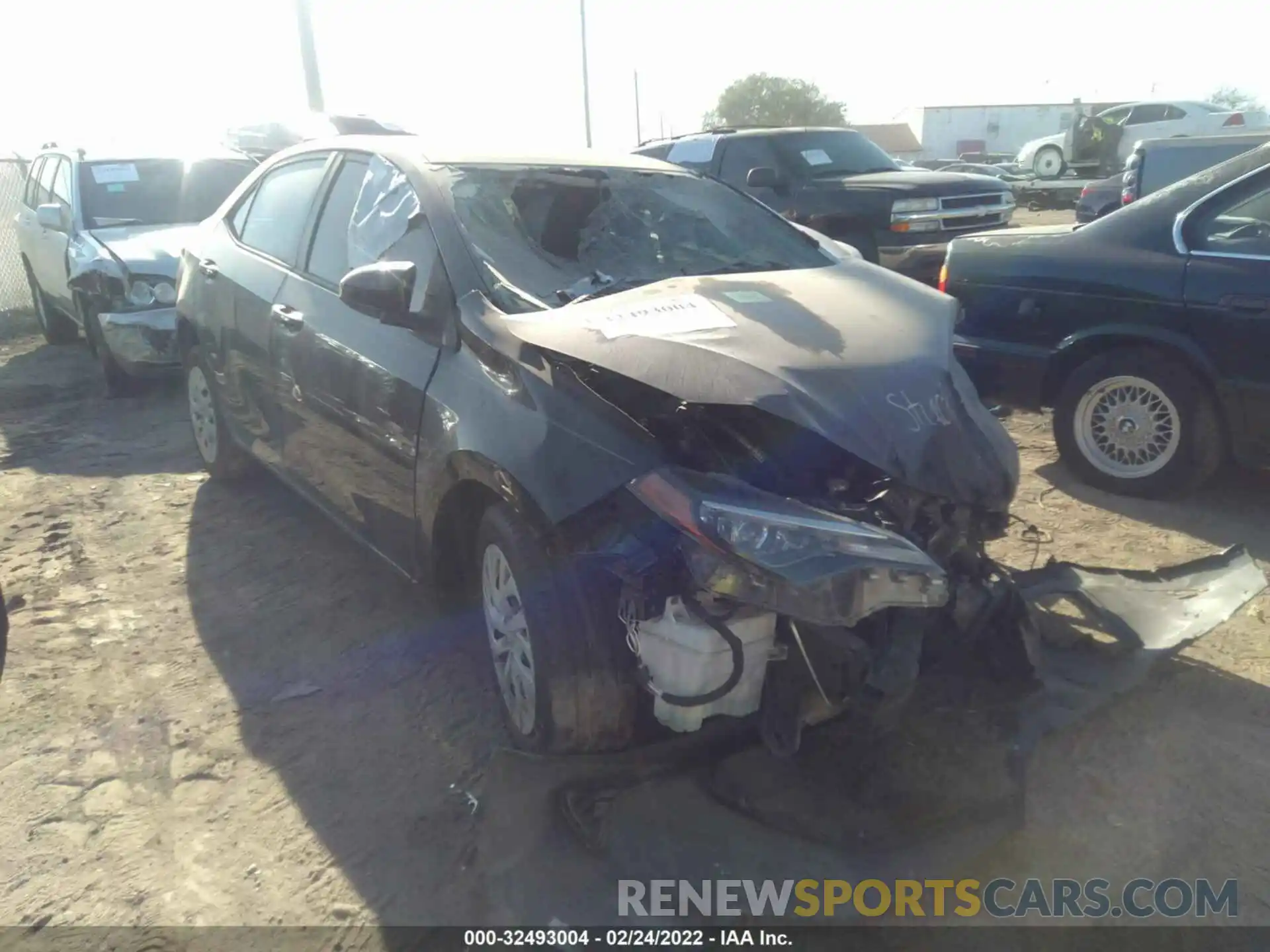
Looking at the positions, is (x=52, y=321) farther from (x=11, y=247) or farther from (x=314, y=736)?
(x=314, y=736)

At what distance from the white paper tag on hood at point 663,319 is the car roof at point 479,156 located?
110 cm

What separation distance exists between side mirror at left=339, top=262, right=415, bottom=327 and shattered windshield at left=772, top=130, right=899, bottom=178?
7.13 m

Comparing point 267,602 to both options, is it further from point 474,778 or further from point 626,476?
point 626,476

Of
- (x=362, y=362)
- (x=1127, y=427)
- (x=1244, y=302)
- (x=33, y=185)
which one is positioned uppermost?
(x=33, y=185)

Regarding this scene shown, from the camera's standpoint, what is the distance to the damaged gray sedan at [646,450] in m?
2.38

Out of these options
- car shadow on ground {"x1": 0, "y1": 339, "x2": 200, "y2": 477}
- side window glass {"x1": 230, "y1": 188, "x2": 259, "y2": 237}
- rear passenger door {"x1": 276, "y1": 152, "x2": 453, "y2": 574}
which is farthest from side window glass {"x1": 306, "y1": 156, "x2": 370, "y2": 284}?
car shadow on ground {"x1": 0, "y1": 339, "x2": 200, "y2": 477}

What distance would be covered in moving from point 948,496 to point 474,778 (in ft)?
5.09

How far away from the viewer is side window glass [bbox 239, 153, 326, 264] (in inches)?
165

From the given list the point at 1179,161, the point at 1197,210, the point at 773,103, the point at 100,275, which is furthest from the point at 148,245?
the point at 773,103

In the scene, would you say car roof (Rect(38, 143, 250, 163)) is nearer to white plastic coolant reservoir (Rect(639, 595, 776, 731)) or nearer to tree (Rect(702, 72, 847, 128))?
white plastic coolant reservoir (Rect(639, 595, 776, 731))

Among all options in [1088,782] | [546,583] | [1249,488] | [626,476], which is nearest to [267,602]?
[546,583]

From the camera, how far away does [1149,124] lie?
884 inches

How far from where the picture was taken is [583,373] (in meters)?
2.69

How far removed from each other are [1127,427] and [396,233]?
357 centimetres
